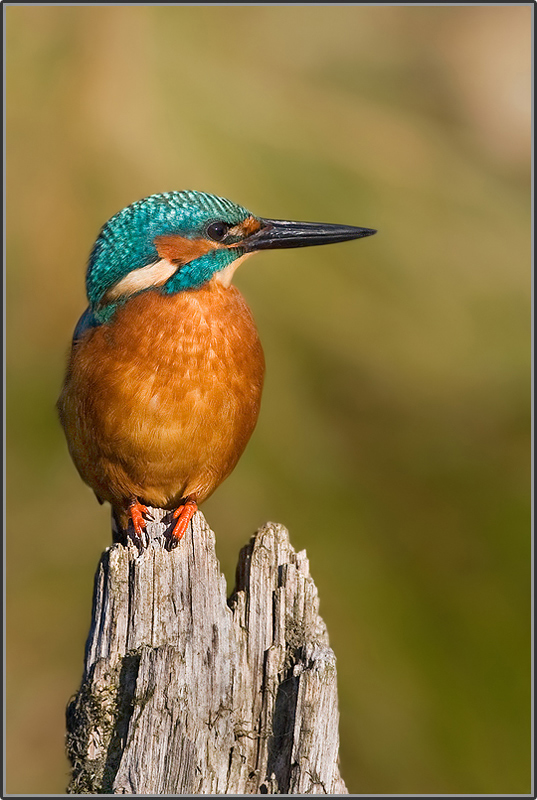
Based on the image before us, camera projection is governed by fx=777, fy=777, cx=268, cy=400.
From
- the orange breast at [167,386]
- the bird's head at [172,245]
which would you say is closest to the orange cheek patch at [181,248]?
the bird's head at [172,245]

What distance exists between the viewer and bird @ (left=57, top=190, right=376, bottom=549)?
3252 mm

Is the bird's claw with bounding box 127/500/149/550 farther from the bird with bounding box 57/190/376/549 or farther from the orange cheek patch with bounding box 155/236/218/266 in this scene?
the orange cheek patch with bounding box 155/236/218/266

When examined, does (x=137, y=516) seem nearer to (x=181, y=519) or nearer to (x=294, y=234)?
(x=181, y=519)

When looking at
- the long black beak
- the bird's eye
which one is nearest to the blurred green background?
the long black beak

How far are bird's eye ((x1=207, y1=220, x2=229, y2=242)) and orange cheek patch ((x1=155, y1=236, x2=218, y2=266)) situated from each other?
0.03 m

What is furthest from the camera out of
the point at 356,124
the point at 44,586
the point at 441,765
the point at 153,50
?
the point at 356,124

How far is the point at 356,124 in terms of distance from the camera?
7062 mm

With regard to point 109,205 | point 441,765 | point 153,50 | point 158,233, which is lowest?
point 441,765

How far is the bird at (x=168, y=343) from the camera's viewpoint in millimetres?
3252

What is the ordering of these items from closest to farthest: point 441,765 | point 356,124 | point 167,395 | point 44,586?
point 167,395 < point 441,765 < point 44,586 < point 356,124

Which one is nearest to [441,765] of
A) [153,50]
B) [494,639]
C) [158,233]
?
[494,639]

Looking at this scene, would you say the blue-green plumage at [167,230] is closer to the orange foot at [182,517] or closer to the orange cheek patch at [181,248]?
the orange cheek patch at [181,248]

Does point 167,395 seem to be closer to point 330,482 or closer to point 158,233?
point 158,233

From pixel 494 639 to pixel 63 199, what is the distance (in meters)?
4.74
